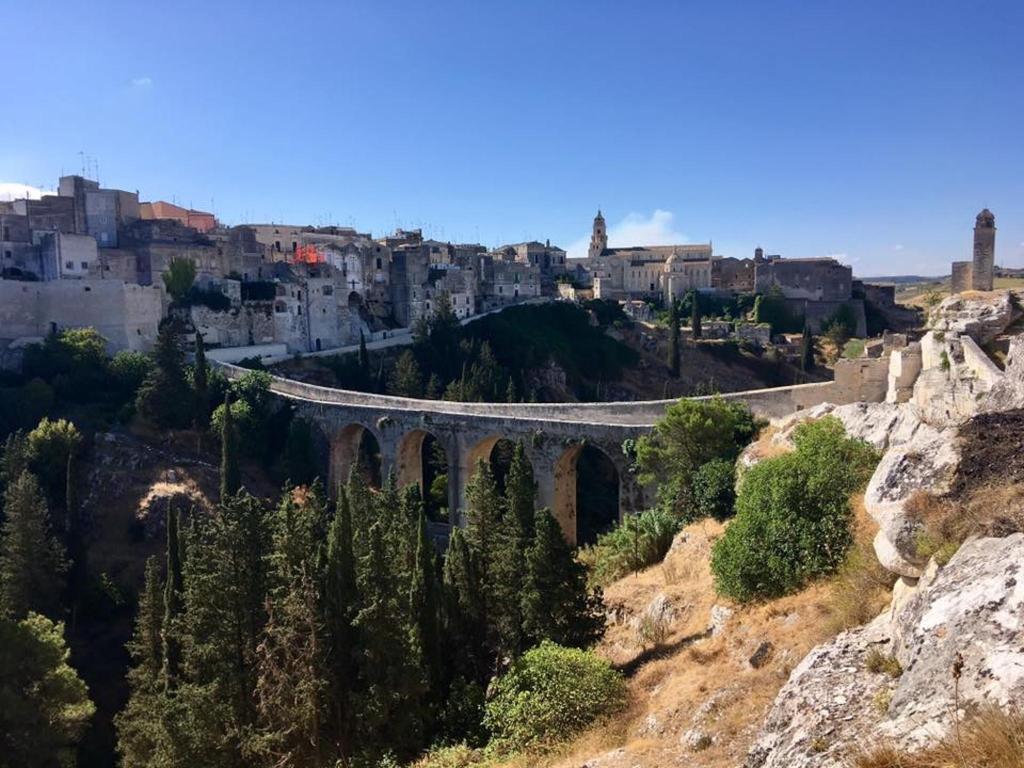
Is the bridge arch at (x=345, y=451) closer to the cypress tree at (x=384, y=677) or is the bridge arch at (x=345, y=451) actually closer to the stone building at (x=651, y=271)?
the cypress tree at (x=384, y=677)

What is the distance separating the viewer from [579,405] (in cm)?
2753

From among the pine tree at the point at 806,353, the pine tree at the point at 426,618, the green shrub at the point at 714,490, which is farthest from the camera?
the pine tree at the point at 806,353

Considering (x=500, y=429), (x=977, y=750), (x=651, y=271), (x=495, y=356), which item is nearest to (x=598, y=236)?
(x=651, y=271)

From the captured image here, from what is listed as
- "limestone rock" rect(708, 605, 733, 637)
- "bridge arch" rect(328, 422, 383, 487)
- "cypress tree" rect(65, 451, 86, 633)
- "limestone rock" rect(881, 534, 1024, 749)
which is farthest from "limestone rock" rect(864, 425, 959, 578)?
"bridge arch" rect(328, 422, 383, 487)

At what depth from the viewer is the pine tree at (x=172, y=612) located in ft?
55.7

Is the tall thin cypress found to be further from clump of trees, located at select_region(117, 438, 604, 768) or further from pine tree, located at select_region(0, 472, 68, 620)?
pine tree, located at select_region(0, 472, 68, 620)

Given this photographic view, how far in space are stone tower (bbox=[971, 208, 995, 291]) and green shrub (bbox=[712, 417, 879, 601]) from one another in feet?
124

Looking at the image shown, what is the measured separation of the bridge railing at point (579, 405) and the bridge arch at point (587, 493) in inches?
55.9

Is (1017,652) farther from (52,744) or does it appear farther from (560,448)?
(560,448)

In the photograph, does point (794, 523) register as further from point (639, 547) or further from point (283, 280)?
point (283, 280)

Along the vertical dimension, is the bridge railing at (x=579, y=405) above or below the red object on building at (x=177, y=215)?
below

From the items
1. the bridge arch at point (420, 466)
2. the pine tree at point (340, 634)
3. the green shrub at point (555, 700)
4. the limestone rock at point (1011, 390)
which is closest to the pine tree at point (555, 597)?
the green shrub at point (555, 700)

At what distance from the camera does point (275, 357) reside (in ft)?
159

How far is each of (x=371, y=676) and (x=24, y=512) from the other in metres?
18.1
